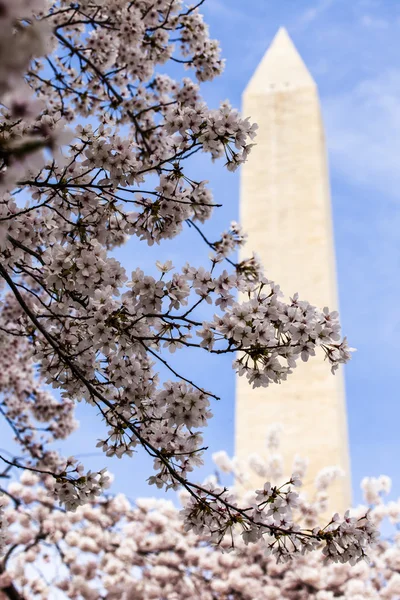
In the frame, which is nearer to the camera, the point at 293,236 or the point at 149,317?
the point at 149,317

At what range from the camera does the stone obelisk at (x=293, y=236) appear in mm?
11383

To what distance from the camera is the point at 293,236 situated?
511 inches

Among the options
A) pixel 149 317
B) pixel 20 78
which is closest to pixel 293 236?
pixel 149 317

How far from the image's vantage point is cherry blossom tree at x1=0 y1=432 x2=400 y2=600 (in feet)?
28.3

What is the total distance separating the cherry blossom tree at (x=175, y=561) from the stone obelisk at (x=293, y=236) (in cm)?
125

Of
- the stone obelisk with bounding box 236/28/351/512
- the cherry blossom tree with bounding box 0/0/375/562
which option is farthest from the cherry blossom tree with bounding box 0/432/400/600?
the cherry blossom tree with bounding box 0/0/375/562

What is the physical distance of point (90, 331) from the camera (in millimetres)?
2453

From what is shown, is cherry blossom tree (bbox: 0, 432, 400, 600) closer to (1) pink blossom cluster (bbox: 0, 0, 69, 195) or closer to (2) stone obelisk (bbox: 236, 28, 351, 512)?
(2) stone obelisk (bbox: 236, 28, 351, 512)

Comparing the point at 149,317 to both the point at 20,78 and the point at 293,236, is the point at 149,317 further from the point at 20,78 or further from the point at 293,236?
the point at 293,236

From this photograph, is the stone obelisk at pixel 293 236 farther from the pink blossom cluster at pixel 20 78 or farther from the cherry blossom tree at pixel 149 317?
the pink blossom cluster at pixel 20 78

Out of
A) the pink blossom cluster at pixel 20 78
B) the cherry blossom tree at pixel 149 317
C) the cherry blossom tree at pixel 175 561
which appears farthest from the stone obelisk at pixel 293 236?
the pink blossom cluster at pixel 20 78

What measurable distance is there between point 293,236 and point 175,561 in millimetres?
6562

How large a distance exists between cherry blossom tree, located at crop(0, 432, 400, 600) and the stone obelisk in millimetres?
1253

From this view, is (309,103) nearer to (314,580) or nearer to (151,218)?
(314,580)
